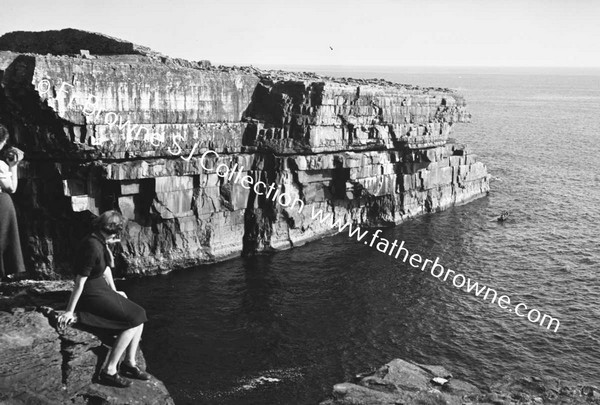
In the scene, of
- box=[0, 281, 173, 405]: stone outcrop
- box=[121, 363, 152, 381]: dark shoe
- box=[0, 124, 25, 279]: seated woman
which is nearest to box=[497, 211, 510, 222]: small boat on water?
box=[0, 281, 173, 405]: stone outcrop

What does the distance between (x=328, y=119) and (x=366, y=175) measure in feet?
26.5

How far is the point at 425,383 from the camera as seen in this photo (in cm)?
2577

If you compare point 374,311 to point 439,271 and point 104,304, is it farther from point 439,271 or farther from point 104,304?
point 104,304

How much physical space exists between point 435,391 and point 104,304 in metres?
16.1

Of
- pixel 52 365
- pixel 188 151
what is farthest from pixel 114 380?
pixel 188 151

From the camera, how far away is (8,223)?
1429 cm

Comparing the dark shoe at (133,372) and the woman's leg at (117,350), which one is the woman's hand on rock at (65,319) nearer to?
the woman's leg at (117,350)

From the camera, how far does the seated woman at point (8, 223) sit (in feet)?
46.8

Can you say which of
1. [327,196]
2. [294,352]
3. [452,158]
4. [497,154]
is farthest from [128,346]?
[497,154]

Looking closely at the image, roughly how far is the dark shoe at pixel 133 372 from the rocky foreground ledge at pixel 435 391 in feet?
37.4

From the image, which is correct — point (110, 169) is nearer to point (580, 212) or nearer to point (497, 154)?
point (580, 212)

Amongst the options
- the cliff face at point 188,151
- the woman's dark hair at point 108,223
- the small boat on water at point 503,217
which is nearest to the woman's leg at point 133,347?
the woman's dark hair at point 108,223

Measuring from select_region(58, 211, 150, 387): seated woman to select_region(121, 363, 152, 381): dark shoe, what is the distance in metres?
0.03

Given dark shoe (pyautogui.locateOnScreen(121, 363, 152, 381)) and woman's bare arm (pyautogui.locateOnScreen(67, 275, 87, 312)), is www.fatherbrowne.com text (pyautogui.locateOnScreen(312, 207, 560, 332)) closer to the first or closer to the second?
dark shoe (pyautogui.locateOnScreen(121, 363, 152, 381))
